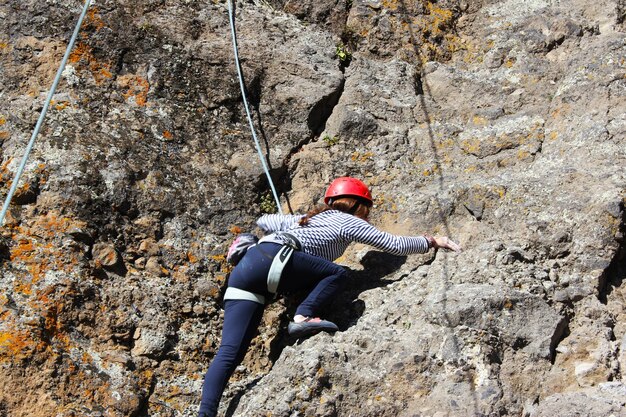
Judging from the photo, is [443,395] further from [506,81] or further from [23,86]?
[23,86]

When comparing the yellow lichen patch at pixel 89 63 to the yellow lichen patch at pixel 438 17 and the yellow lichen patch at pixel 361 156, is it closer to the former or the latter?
the yellow lichen patch at pixel 361 156

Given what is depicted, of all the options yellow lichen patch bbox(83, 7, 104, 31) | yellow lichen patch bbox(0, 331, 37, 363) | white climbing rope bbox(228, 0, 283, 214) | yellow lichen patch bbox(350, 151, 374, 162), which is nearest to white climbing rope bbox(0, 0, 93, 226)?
yellow lichen patch bbox(83, 7, 104, 31)

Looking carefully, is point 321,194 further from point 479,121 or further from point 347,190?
point 479,121

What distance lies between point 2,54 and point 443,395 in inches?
175

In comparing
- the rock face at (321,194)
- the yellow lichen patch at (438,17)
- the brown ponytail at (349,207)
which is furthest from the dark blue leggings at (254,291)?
the yellow lichen patch at (438,17)

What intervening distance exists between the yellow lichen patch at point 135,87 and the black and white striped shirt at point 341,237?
187cm

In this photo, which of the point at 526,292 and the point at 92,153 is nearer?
the point at 526,292

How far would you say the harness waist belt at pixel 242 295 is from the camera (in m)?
4.96

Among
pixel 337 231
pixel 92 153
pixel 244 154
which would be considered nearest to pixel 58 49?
pixel 92 153

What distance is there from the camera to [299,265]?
16.6ft

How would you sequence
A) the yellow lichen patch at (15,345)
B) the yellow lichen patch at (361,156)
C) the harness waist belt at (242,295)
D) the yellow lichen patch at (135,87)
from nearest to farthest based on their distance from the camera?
the yellow lichen patch at (15,345) < the harness waist belt at (242,295) < the yellow lichen patch at (135,87) < the yellow lichen patch at (361,156)

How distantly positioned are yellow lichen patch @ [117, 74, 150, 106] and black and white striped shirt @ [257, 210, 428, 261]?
1865mm

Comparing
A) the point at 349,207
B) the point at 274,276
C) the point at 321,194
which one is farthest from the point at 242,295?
the point at 321,194

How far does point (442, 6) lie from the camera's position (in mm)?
7520
